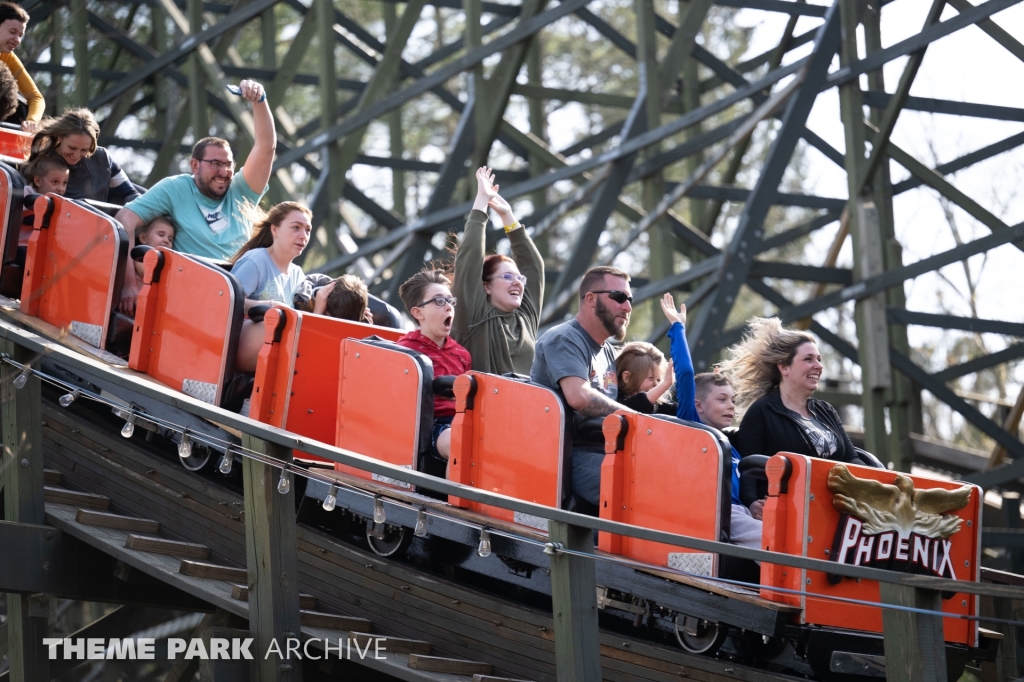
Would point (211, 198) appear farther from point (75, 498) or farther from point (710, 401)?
point (710, 401)

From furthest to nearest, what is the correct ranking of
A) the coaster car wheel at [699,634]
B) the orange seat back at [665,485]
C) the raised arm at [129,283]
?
the raised arm at [129,283] < the coaster car wheel at [699,634] < the orange seat back at [665,485]

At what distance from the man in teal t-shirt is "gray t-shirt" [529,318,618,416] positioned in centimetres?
221

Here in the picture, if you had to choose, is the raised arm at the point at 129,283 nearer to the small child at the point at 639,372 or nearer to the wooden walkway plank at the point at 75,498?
the wooden walkway plank at the point at 75,498

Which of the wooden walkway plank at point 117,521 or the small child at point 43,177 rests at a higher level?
the small child at point 43,177

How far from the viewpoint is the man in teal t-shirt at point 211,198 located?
6641mm

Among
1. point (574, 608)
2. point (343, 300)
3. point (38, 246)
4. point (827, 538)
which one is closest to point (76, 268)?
point (38, 246)

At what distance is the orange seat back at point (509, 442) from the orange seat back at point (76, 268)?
2050 millimetres

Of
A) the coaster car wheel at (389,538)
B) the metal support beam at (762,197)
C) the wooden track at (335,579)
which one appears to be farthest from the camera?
the metal support beam at (762,197)

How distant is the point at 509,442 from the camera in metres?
5.09

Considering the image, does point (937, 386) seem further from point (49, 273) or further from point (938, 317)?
point (49, 273)

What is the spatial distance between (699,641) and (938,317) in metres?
5.43

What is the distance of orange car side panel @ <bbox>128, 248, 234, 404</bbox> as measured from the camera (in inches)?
227

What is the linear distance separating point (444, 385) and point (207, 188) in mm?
2167

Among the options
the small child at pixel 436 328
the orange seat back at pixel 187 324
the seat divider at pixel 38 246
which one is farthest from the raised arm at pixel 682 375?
the seat divider at pixel 38 246
